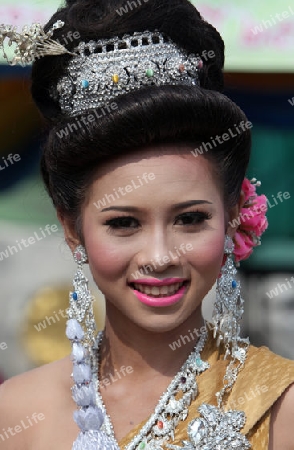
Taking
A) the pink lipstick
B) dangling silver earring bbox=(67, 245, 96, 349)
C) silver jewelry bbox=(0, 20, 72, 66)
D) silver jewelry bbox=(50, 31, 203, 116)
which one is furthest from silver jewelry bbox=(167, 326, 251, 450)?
silver jewelry bbox=(0, 20, 72, 66)

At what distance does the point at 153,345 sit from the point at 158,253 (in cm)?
32

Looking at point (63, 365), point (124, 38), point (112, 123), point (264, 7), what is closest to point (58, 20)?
point (124, 38)

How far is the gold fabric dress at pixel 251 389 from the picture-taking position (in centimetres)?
195

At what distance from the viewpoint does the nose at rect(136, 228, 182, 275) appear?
6.29ft

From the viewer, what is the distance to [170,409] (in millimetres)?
2031

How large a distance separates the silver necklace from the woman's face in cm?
15

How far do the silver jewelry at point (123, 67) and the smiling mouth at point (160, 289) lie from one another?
45 centimetres

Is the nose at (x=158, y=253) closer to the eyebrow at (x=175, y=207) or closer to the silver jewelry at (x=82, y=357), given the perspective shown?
the eyebrow at (x=175, y=207)

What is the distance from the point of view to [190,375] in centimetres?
208

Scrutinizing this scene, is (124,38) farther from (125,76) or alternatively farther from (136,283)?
(136,283)

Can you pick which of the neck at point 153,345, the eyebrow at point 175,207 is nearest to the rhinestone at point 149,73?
the eyebrow at point 175,207

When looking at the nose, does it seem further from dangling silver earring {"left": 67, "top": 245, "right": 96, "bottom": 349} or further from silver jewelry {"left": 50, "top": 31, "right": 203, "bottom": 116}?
silver jewelry {"left": 50, "top": 31, "right": 203, "bottom": 116}

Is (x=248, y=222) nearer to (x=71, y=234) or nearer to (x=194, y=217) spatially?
(x=194, y=217)

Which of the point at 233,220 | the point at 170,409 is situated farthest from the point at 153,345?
the point at 233,220
